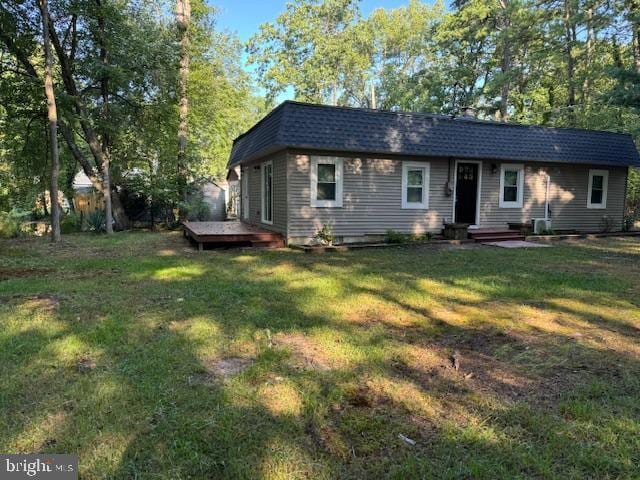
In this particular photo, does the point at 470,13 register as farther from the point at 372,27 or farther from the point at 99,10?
the point at 99,10

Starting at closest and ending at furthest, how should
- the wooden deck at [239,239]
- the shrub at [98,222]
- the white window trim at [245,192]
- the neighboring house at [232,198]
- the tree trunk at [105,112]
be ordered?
the wooden deck at [239,239]
the tree trunk at [105,112]
the shrub at [98,222]
the white window trim at [245,192]
the neighboring house at [232,198]

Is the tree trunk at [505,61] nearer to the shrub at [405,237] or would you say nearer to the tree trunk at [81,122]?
the shrub at [405,237]

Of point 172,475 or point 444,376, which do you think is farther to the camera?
point 444,376

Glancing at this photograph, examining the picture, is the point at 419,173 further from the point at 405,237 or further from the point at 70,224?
the point at 70,224

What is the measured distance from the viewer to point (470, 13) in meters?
23.3

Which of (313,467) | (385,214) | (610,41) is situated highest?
(610,41)

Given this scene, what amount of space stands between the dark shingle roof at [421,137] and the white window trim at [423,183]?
49 cm

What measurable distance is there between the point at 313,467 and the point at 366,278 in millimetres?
4732

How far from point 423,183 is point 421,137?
1.23 metres

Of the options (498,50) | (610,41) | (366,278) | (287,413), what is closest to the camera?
(287,413)

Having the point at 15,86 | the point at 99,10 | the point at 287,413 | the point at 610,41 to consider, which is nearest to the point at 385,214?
the point at 287,413

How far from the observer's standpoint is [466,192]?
491 inches

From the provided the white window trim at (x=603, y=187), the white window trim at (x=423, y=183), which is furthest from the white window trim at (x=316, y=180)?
the white window trim at (x=603, y=187)

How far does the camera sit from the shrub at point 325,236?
10719 millimetres
